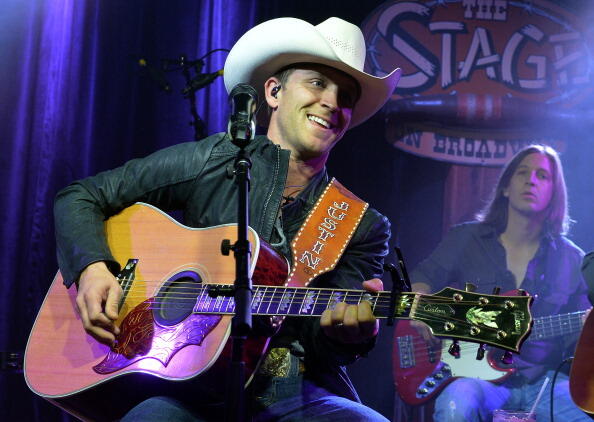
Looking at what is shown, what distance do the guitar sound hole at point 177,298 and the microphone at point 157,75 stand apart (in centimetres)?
206

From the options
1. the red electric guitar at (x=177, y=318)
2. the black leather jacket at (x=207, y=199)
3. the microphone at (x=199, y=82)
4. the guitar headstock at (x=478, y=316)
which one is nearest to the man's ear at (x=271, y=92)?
the black leather jacket at (x=207, y=199)

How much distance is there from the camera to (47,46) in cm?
414

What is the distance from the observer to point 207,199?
119 inches

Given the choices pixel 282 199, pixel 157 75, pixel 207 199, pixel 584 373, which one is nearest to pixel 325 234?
pixel 282 199

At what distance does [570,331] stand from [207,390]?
310cm

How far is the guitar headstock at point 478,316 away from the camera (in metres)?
2.03

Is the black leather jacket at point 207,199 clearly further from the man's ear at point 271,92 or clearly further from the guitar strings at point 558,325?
the guitar strings at point 558,325

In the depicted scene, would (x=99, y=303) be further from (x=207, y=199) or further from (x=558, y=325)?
(x=558, y=325)

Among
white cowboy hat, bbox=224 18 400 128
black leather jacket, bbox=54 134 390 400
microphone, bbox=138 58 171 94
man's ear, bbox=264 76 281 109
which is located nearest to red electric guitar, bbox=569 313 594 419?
black leather jacket, bbox=54 134 390 400

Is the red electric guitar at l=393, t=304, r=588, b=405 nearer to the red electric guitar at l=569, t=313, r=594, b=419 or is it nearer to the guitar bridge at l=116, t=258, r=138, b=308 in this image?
the red electric guitar at l=569, t=313, r=594, b=419

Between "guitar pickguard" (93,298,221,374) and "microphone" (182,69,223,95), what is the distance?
2.08m

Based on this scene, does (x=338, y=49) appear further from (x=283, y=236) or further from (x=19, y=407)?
(x=19, y=407)

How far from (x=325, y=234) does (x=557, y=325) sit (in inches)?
94.3

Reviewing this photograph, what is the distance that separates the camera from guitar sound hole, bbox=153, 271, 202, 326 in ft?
8.06
